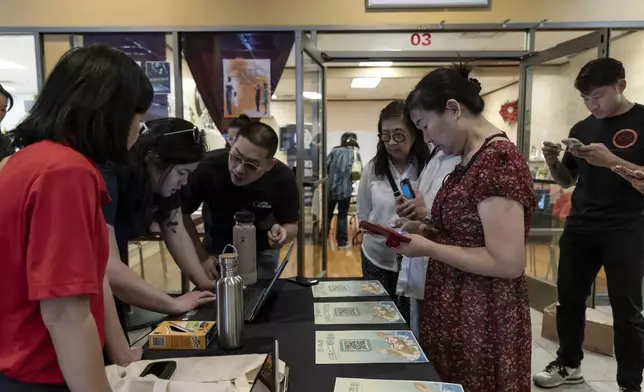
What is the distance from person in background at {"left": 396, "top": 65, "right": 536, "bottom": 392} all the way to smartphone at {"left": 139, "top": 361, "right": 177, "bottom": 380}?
2.01 ft

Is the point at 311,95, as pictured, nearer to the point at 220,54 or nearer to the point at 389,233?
the point at 220,54

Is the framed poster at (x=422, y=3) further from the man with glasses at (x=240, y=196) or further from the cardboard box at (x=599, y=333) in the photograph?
the cardboard box at (x=599, y=333)

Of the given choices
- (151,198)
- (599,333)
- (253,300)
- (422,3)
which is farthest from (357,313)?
(422,3)

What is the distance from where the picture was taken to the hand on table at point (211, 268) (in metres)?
1.57

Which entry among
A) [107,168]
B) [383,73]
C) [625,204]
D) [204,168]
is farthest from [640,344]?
[383,73]

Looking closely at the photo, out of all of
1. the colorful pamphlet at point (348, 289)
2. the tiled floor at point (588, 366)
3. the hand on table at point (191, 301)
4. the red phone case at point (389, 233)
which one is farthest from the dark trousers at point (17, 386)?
the tiled floor at point (588, 366)

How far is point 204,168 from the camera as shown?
1.91 m

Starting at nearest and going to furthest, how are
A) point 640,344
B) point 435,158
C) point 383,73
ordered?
1. point 435,158
2. point 640,344
3. point 383,73

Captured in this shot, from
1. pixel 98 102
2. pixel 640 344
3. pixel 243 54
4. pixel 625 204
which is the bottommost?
pixel 640 344

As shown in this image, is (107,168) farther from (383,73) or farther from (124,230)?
(383,73)

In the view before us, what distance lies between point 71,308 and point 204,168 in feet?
4.37

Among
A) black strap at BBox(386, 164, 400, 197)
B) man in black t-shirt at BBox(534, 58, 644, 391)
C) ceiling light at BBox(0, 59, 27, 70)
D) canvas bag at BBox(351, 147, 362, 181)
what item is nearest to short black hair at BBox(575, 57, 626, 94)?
man in black t-shirt at BBox(534, 58, 644, 391)

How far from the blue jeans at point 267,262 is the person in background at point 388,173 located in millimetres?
432

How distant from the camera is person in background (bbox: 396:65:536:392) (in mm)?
1058
